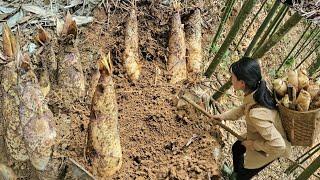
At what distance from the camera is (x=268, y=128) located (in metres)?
2.52

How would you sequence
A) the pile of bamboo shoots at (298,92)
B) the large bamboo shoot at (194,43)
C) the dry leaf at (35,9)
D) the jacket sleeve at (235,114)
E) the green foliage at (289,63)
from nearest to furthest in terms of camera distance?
the pile of bamboo shoots at (298,92) < the jacket sleeve at (235,114) < the large bamboo shoot at (194,43) < the dry leaf at (35,9) < the green foliage at (289,63)

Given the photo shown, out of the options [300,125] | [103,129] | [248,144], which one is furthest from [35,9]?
[300,125]

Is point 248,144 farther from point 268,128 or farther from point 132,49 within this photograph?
point 132,49

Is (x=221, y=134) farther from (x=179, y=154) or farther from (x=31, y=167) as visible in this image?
(x=31, y=167)

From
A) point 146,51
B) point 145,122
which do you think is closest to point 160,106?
point 145,122

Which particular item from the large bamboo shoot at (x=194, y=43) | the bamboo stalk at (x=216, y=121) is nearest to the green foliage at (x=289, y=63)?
the large bamboo shoot at (x=194, y=43)

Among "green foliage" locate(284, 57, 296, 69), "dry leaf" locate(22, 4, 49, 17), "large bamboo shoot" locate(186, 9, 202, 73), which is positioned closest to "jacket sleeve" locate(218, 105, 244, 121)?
"large bamboo shoot" locate(186, 9, 202, 73)

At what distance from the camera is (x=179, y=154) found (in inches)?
117

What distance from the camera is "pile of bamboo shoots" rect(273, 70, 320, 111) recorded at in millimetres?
2420

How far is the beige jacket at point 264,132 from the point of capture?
2.53 metres

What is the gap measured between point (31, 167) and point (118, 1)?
5.56 feet

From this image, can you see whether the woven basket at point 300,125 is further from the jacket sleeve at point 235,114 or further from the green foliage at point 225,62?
the green foliage at point 225,62

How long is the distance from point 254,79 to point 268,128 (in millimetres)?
234

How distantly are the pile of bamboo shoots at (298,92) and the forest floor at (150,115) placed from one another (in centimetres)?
65
